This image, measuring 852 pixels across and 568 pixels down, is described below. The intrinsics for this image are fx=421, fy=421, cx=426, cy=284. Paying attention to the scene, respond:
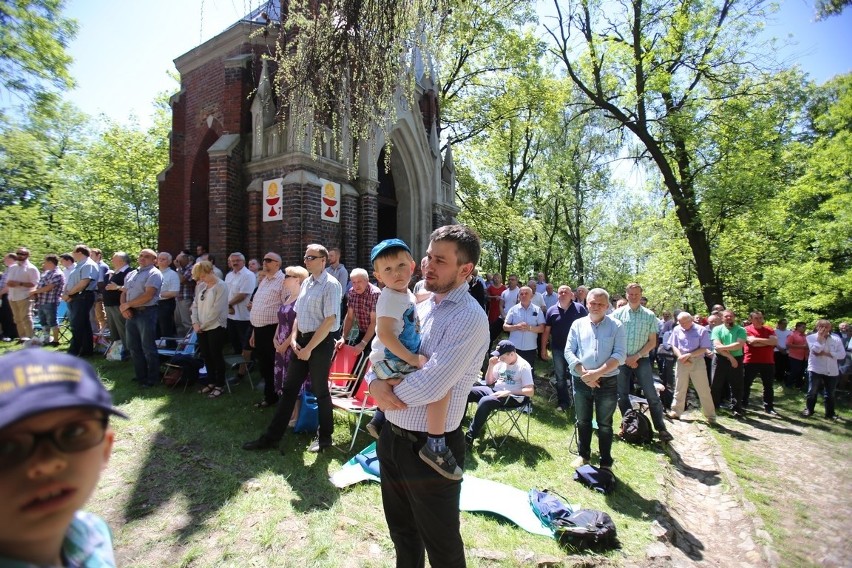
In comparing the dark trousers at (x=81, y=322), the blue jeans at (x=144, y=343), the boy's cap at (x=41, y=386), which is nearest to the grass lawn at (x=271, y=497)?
the blue jeans at (x=144, y=343)

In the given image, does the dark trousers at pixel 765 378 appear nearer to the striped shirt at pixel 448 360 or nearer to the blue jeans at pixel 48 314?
the striped shirt at pixel 448 360

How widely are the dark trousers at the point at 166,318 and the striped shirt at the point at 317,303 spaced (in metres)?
5.03

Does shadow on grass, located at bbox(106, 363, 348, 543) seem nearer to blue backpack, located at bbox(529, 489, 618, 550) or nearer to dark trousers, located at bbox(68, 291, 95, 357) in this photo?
blue backpack, located at bbox(529, 489, 618, 550)

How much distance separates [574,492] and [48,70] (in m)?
18.0

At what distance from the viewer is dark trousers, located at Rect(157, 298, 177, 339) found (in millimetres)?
8203

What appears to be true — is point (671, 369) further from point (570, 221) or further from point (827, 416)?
point (570, 221)

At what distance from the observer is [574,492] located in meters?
4.44

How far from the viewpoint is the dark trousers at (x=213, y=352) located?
20.8 ft

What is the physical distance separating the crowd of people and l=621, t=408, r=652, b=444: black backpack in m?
0.41

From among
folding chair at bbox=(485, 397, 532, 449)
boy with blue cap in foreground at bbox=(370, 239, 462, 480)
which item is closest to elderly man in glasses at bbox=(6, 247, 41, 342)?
folding chair at bbox=(485, 397, 532, 449)

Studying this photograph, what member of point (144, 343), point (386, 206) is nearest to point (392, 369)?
point (144, 343)

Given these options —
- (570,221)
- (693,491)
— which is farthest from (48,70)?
(570,221)

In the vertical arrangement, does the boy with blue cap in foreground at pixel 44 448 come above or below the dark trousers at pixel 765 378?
above

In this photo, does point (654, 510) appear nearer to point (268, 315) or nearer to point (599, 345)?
point (599, 345)
